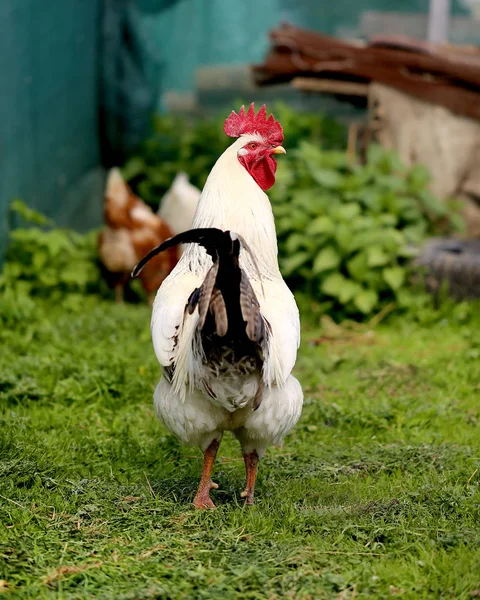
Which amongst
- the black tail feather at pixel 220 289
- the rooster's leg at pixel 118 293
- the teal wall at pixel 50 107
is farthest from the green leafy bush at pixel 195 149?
the black tail feather at pixel 220 289

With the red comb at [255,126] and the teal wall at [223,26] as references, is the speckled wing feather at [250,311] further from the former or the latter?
the teal wall at [223,26]

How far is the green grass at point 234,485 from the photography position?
3020 millimetres

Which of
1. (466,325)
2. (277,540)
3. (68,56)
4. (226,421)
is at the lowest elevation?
(466,325)

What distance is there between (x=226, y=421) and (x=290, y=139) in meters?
6.57

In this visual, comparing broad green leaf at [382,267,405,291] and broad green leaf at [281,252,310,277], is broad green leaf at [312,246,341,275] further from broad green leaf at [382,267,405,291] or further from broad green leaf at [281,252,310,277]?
broad green leaf at [382,267,405,291]

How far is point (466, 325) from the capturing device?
23.3 ft

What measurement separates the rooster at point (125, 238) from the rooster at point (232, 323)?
3792mm

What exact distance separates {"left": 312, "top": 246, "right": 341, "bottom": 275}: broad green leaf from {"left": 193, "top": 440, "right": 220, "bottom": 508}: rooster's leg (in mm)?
3840

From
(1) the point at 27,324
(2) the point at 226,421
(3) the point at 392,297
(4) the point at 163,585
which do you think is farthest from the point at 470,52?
(4) the point at 163,585

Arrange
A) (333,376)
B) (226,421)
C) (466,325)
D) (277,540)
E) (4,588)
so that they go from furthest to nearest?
1. (466,325)
2. (333,376)
3. (226,421)
4. (277,540)
5. (4,588)

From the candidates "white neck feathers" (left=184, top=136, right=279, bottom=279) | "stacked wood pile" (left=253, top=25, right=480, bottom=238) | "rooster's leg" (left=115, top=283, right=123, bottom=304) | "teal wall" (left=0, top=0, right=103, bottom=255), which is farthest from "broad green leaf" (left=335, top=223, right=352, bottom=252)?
"white neck feathers" (left=184, top=136, right=279, bottom=279)

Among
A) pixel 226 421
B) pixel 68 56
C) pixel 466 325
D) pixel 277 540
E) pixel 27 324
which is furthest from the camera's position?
pixel 68 56

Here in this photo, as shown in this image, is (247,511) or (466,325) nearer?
(247,511)

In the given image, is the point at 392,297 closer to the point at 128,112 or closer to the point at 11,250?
the point at 11,250
